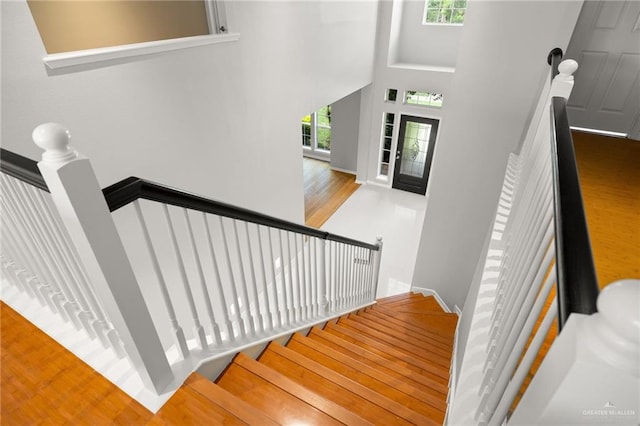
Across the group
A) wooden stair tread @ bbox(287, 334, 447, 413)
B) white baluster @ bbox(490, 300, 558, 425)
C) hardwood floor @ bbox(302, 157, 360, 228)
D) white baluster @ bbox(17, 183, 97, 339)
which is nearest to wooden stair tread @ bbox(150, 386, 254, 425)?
white baluster @ bbox(17, 183, 97, 339)

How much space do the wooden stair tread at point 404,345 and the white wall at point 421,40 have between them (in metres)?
5.78

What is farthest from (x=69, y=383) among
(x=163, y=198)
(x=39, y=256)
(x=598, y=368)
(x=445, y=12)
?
(x=445, y=12)

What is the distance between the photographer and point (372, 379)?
2.25 metres

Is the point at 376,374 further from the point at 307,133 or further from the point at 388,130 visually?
the point at 307,133

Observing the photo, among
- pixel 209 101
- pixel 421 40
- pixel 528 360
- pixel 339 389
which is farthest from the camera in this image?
pixel 421 40

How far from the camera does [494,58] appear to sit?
131 inches

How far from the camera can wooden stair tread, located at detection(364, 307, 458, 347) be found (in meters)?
3.96

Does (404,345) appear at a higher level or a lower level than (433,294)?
higher

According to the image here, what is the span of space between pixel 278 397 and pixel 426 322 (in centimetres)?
326

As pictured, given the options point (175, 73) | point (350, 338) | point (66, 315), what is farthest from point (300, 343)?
point (175, 73)

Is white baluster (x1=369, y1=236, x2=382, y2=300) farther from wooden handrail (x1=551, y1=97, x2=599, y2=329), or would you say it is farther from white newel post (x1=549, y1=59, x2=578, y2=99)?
wooden handrail (x1=551, y1=97, x2=599, y2=329)

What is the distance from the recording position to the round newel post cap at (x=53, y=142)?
31.2 inches

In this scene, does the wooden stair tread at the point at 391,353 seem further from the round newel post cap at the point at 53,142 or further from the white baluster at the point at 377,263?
the round newel post cap at the point at 53,142

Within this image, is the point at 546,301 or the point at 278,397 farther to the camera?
the point at 278,397
